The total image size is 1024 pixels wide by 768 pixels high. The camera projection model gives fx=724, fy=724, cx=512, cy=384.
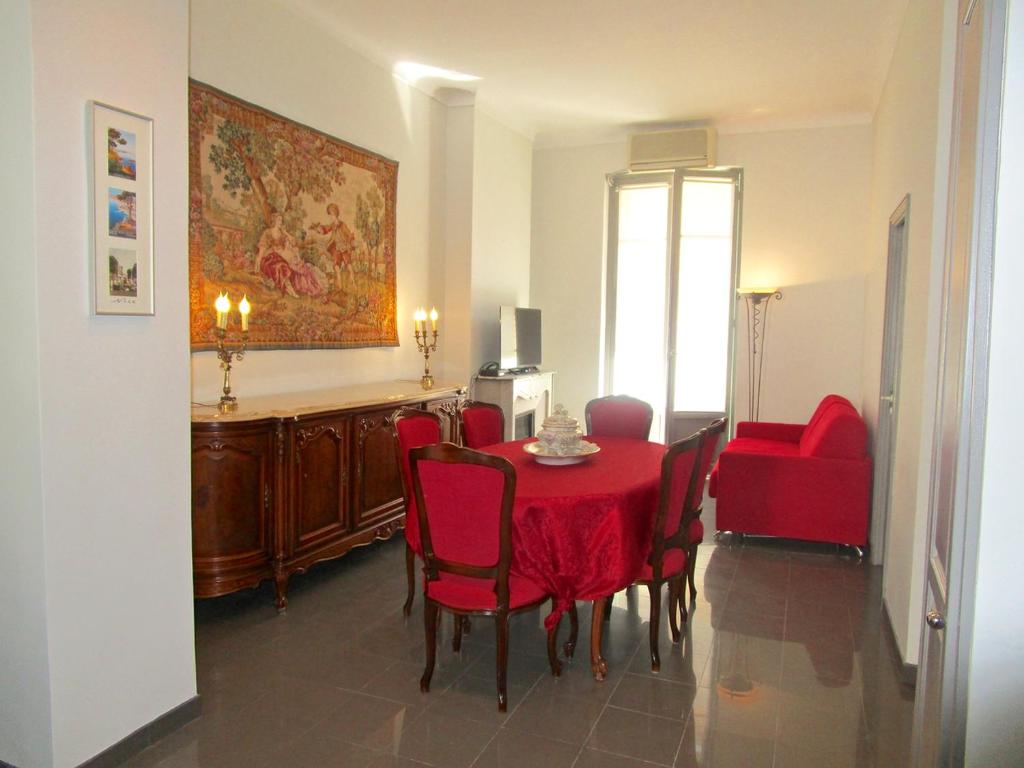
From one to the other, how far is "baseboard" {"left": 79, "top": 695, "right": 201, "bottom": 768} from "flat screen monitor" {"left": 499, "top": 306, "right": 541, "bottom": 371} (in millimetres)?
3985

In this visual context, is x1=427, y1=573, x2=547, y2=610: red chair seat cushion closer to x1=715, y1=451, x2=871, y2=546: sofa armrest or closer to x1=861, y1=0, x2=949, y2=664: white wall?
x1=861, y1=0, x2=949, y2=664: white wall

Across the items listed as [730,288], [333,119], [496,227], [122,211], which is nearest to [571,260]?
[496,227]

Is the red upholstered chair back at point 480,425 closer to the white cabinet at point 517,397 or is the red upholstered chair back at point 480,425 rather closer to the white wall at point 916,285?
the white cabinet at point 517,397

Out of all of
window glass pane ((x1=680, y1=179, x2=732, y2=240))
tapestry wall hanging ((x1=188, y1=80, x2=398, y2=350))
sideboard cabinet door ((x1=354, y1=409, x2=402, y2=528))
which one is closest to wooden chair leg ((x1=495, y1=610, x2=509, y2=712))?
sideboard cabinet door ((x1=354, y1=409, x2=402, y2=528))

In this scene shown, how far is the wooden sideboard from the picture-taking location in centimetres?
332

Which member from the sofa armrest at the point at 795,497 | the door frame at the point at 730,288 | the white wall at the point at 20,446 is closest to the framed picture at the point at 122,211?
the white wall at the point at 20,446

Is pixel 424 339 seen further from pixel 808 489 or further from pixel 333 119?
pixel 808 489

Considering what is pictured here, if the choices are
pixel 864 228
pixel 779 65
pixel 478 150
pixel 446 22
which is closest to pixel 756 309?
pixel 864 228

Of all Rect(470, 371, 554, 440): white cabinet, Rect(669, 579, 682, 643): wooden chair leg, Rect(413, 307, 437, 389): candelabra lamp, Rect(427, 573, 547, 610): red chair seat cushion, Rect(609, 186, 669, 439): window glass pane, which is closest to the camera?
Rect(427, 573, 547, 610): red chair seat cushion

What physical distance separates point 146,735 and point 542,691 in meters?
1.43

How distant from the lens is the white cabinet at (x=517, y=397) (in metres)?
6.13

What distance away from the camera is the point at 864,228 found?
6.31 meters

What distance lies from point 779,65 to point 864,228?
6.20ft

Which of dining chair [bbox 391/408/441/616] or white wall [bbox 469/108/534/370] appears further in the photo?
white wall [bbox 469/108/534/370]
